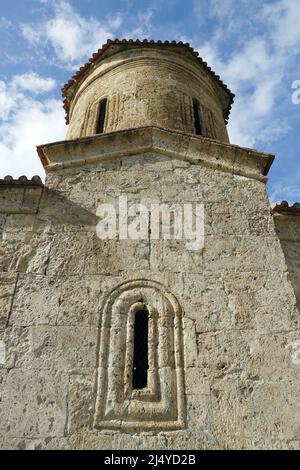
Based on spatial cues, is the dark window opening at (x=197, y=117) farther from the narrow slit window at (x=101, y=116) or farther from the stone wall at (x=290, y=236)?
the stone wall at (x=290, y=236)

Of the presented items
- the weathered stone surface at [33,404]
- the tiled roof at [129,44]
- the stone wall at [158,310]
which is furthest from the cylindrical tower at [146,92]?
the weathered stone surface at [33,404]

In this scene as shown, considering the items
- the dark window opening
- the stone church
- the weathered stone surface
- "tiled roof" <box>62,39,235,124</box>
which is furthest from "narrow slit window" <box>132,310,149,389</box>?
"tiled roof" <box>62,39,235,124</box>

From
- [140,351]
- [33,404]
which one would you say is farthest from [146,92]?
[33,404]

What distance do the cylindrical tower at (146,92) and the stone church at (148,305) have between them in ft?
4.70

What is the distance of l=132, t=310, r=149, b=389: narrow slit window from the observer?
3.16 metres

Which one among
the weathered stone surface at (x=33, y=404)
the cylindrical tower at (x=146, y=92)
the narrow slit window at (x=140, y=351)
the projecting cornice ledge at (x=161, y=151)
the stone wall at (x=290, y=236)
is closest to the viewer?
the weathered stone surface at (x=33, y=404)

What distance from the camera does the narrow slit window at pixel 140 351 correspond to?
10.4ft

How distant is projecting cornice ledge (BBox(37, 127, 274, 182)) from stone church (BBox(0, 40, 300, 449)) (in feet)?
0.05

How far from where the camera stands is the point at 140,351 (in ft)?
10.9

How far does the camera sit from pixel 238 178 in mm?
4559

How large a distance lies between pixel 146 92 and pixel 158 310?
4007 millimetres

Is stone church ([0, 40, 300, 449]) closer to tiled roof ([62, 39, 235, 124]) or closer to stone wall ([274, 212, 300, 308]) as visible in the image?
stone wall ([274, 212, 300, 308])
